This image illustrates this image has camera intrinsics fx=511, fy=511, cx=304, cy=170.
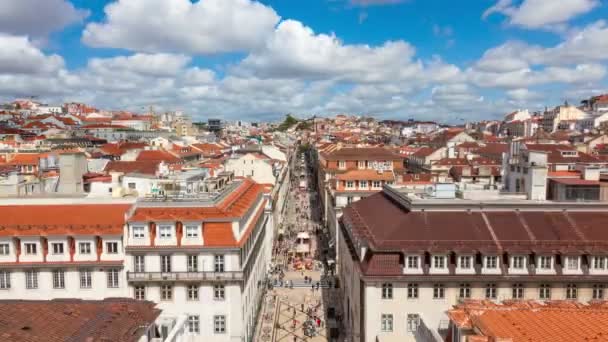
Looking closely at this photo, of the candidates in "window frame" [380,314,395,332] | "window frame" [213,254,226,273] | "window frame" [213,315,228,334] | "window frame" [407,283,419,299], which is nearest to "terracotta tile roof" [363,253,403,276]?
"window frame" [407,283,419,299]

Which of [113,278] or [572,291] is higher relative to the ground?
[113,278]

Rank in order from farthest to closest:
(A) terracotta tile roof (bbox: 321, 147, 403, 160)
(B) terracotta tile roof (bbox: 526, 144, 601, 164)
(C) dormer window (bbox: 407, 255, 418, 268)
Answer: (A) terracotta tile roof (bbox: 321, 147, 403, 160), (B) terracotta tile roof (bbox: 526, 144, 601, 164), (C) dormer window (bbox: 407, 255, 418, 268)

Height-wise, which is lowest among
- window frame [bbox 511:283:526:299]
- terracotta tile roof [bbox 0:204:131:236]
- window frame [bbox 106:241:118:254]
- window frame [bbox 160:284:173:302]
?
window frame [bbox 160:284:173:302]

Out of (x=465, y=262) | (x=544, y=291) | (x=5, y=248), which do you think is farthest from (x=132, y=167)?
(x=544, y=291)

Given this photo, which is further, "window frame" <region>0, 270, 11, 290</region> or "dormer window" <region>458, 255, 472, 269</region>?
"window frame" <region>0, 270, 11, 290</region>

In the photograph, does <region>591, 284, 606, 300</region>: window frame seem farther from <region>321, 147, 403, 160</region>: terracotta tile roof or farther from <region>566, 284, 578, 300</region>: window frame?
<region>321, 147, 403, 160</region>: terracotta tile roof

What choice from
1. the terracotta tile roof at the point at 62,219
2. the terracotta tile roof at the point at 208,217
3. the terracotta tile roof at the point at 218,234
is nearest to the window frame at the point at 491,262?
the terracotta tile roof at the point at 208,217

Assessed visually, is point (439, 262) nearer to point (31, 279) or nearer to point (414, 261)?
point (414, 261)
